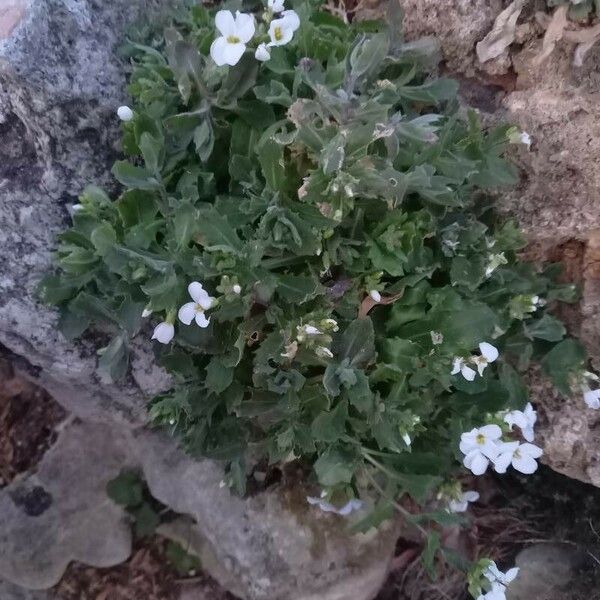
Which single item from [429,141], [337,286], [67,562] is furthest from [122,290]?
[67,562]

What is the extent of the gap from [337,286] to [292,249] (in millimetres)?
241

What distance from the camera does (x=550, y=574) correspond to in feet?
9.43

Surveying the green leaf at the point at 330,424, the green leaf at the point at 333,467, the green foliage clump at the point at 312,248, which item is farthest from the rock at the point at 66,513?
the green leaf at the point at 330,424

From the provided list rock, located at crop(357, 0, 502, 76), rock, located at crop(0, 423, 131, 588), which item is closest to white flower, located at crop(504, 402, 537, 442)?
rock, located at crop(357, 0, 502, 76)

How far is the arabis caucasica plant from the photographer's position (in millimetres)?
1853

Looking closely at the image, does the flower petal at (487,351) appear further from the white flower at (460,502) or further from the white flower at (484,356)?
the white flower at (460,502)

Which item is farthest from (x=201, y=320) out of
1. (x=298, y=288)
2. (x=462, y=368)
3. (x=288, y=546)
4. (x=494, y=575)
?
(x=288, y=546)

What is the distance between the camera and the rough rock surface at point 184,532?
287 centimetres

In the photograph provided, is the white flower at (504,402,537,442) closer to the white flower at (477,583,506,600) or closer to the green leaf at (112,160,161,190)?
the white flower at (477,583,506,600)

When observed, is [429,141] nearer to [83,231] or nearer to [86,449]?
[83,231]

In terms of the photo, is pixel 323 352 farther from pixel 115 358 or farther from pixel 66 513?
pixel 66 513

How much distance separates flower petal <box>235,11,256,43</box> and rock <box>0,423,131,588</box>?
2.03m

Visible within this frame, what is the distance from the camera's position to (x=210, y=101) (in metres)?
2.00

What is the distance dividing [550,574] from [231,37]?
2.29m
